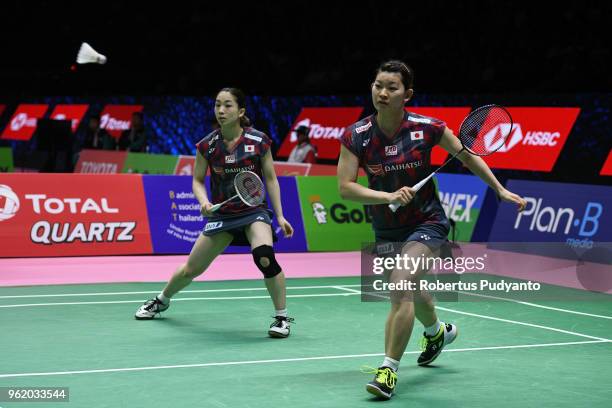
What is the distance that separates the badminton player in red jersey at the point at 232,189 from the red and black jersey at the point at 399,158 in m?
1.80

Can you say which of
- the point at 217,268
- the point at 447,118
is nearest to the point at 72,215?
the point at 217,268

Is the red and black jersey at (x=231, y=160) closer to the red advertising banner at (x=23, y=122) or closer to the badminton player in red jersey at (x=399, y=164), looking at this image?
the badminton player in red jersey at (x=399, y=164)

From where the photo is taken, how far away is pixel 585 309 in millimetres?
9172

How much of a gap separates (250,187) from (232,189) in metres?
0.15

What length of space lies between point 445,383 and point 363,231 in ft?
25.1

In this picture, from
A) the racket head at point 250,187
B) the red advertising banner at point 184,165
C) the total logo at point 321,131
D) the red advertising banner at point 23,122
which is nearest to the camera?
the racket head at point 250,187

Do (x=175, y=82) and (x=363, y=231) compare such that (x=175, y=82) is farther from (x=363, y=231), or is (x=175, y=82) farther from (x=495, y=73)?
(x=363, y=231)

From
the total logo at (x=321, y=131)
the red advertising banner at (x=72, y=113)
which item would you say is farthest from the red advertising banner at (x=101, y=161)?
the red advertising banner at (x=72, y=113)

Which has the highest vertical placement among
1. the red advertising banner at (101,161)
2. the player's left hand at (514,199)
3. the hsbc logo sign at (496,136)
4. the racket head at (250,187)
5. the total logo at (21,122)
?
the total logo at (21,122)

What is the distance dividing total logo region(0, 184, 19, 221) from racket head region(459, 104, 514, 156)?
7.18m

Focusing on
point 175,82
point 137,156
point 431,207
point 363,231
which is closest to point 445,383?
point 431,207

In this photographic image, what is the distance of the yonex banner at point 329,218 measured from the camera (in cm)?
1334

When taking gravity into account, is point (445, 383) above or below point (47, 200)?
below

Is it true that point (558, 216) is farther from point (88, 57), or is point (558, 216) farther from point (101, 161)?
point (101, 161)
